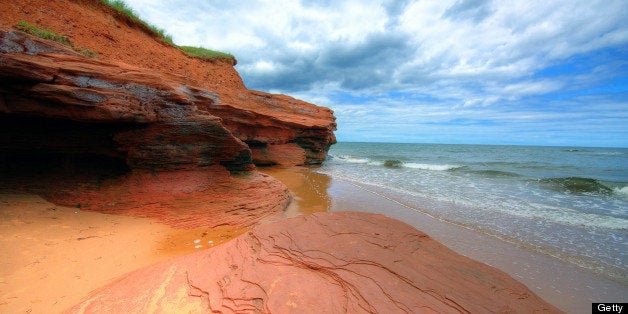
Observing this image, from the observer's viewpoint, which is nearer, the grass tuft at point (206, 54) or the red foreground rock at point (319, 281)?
the red foreground rock at point (319, 281)

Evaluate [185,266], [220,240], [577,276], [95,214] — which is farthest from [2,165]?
[577,276]

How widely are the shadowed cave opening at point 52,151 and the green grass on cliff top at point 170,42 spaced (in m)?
8.34

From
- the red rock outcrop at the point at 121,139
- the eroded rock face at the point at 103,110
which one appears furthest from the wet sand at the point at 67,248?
the eroded rock face at the point at 103,110

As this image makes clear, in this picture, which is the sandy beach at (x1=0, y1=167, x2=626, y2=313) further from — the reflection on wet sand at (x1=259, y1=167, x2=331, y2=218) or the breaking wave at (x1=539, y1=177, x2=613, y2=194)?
the breaking wave at (x1=539, y1=177, x2=613, y2=194)

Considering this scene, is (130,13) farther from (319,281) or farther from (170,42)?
(319,281)

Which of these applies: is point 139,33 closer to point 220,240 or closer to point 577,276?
point 220,240

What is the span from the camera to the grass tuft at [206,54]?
1475 centimetres

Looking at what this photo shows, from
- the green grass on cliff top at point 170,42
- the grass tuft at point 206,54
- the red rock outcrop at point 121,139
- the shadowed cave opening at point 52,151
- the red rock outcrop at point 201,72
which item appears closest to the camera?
the red rock outcrop at point 121,139

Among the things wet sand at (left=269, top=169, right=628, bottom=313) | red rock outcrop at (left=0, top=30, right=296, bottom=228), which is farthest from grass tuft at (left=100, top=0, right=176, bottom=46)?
wet sand at (left=269, top=169, right=628, bottom=313)

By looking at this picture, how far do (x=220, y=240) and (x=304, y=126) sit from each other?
12779 mm

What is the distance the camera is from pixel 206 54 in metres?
15.1

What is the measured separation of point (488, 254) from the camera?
5.06 m

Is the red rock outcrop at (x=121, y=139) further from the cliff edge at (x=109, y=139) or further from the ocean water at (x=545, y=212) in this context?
the ocean water at (x=545, y=212)

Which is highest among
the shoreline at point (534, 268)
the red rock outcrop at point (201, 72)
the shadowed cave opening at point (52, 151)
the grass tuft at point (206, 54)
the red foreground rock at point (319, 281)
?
the grass tuft at point (206, 54)
